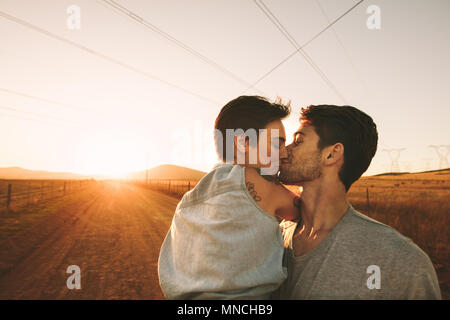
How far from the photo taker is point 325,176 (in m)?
1.93

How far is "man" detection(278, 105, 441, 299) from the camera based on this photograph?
1.35 m

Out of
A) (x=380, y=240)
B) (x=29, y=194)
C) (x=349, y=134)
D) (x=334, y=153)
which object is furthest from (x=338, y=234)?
(x=29, y=194)

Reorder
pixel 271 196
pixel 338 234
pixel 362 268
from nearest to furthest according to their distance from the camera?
pixel 362 268 < pixel 338 234 < pixel 271 196

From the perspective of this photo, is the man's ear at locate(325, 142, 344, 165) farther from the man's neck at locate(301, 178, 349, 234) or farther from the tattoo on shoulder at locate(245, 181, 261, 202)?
the tattoo on shoulder at locate(245, 181, 261, 202)

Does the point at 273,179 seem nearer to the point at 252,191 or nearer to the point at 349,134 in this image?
the point at 252,191

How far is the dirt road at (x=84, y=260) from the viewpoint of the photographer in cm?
437

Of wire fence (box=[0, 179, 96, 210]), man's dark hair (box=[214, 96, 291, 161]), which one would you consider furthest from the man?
wire fence (box=[0, 179, 96, 210])

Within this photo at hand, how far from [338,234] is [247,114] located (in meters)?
1.07

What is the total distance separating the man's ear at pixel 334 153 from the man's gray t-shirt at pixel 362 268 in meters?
0.43

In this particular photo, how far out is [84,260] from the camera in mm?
5973

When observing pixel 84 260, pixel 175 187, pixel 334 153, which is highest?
pixel 334 153

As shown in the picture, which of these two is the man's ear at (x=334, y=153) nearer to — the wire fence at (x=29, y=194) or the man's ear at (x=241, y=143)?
the man's ear at (x=241, y=143)
